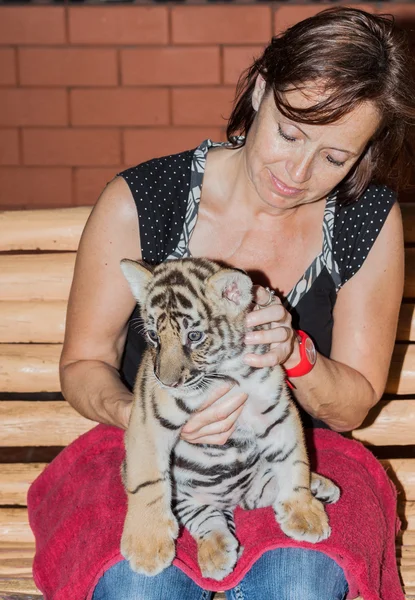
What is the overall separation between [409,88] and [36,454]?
3072 mm

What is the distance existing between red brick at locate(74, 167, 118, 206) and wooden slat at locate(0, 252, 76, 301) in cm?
153

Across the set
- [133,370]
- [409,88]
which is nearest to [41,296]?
[133,370]

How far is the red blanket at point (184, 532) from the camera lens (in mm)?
2105

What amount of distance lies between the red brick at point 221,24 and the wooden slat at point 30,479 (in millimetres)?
2419

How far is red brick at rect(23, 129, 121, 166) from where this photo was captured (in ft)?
14.7

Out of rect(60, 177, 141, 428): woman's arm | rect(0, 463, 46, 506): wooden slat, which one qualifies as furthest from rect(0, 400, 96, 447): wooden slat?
rect(60, 177, 141, 428): woman's arm

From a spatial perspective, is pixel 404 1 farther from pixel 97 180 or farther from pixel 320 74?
pixel 320 74

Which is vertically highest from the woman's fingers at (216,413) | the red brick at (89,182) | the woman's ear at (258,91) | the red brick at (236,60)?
the red brick at (236,60)

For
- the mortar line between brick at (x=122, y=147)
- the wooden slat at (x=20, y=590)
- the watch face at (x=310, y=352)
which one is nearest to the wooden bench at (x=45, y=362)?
the wooden slat at (x=20, y=590)

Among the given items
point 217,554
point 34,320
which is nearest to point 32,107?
point 34,320

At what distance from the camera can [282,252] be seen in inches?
102

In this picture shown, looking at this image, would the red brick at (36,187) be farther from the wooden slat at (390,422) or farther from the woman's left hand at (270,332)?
the woman's left hand at (270,332)

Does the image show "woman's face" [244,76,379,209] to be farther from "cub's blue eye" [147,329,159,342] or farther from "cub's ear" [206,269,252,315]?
"cub's blue eye" [147,329,159,342]

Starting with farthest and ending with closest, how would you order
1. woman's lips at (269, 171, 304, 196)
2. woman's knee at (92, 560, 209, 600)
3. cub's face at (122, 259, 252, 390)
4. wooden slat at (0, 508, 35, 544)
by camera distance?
wooden slat at (0, 508, 35, 544)
woman's lips at (269, 171, 304, 196)
woman's knee at (92, 560, 209, 600)
cub's face at (122, 259, 252, 390)
